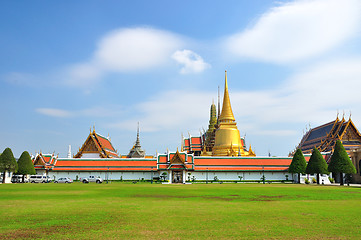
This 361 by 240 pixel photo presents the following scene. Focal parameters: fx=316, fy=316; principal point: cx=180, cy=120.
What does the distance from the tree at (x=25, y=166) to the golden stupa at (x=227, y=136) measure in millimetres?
43706

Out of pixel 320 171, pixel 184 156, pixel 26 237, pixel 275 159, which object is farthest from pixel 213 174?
pixel 26 237

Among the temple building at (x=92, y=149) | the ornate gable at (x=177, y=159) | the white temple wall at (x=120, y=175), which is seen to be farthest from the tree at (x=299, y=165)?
the temple building at (x=92, y=149)

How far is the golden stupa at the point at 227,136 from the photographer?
262 ft

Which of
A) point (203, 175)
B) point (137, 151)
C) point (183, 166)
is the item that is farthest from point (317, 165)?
point (137, 151)

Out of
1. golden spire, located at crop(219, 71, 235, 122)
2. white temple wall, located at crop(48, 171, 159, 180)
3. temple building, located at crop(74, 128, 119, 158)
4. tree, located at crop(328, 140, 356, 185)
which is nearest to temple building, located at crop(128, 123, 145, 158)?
temple building, located at crop(74, 128, 119, 158)

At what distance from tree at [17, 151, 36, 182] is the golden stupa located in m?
43.7

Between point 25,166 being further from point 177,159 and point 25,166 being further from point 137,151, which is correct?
point 137,151

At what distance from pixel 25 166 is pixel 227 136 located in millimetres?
47153

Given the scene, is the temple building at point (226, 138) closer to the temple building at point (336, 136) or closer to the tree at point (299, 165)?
the temple building at point (336, 136)

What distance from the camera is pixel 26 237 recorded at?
349 inches

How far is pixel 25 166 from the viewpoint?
55.2 meters

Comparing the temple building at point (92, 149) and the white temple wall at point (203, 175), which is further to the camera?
the temple building at point (92, 149)

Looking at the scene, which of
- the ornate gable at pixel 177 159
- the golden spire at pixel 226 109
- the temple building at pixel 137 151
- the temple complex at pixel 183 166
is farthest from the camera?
the temple building at pixel 137 151

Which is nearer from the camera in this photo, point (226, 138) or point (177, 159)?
point (177, 159)
